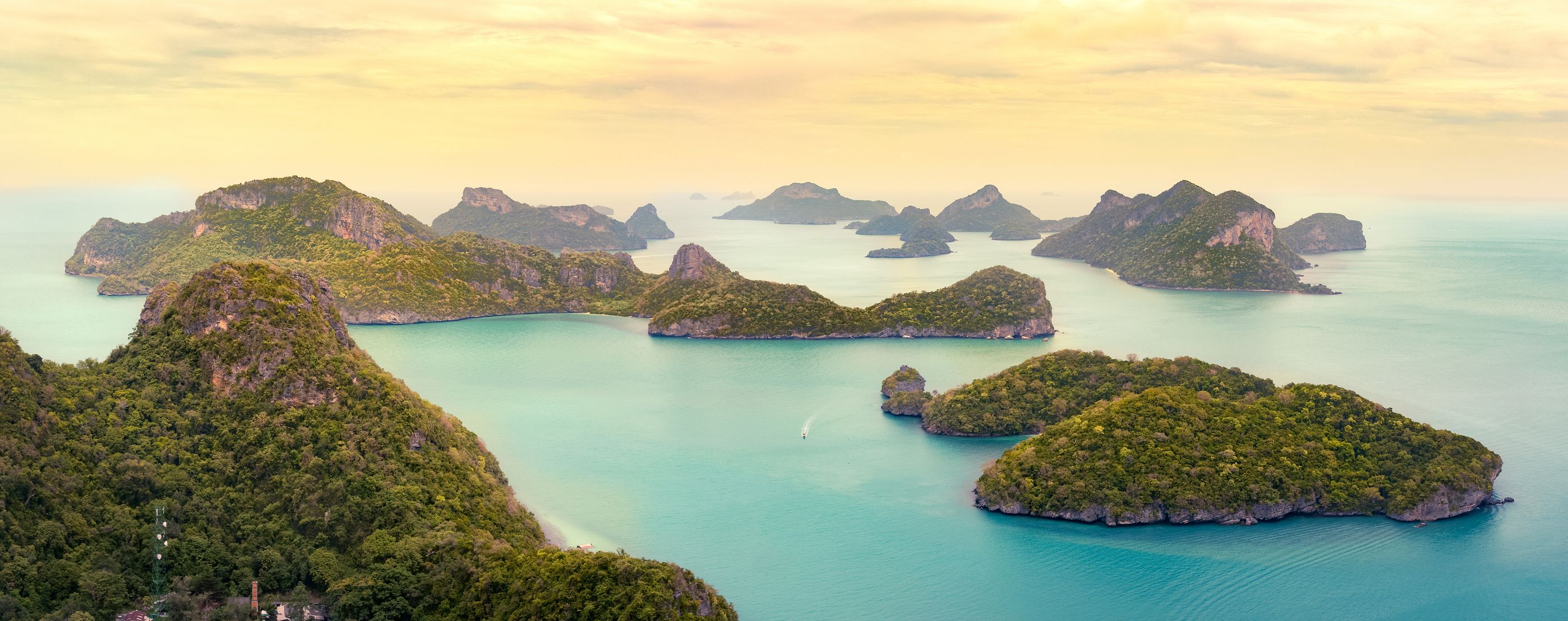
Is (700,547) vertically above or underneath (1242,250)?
underneath

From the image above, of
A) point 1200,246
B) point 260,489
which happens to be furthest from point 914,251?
point 260,489

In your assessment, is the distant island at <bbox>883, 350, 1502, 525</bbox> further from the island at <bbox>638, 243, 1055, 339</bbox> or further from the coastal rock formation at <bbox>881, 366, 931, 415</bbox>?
the island at <bbox>638, 243, 1055, 339</bbox>

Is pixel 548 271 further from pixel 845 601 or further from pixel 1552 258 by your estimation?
pixel 1552 258

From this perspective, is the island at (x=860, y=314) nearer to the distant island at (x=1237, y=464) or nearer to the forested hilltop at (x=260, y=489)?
the distant island at (x=1237, y=464)

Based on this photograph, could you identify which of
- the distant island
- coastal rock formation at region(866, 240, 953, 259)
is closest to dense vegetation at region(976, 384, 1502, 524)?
the distant island

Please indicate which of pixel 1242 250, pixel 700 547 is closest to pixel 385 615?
pixel 700 547

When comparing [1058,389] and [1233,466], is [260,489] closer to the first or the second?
[1233,466]

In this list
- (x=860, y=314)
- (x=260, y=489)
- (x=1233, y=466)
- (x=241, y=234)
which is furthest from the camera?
(x=241, y=234)
